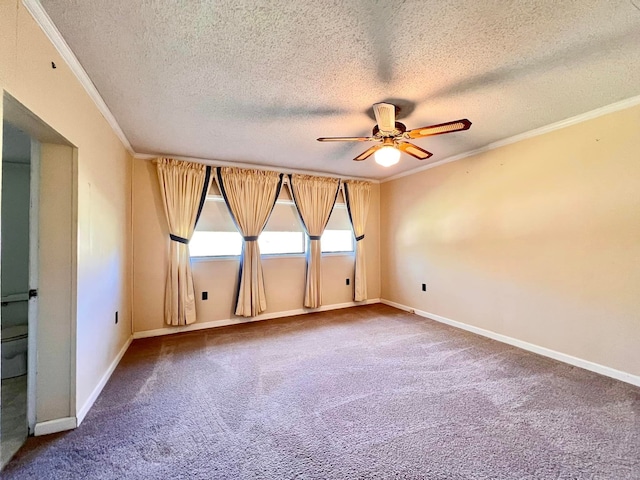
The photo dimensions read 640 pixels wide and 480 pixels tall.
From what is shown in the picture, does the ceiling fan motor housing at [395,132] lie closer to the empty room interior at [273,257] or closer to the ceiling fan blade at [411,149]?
the empty room interior at [273,257]

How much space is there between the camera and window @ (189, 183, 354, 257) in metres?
3.91

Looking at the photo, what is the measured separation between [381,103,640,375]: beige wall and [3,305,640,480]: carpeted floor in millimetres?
456

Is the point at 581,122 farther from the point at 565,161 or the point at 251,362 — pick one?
the point at 251,362

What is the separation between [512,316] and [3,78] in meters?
4.50

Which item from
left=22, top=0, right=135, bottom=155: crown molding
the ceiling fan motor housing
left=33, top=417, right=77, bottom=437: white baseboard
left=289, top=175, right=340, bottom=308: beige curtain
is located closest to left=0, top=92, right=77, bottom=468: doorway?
left=33, top=417, right=77, bottom=437: white baseboard

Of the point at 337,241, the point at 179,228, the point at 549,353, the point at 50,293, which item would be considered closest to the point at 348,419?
→ the point at 50,293

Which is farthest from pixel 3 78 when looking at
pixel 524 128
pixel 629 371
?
pixel 629 371

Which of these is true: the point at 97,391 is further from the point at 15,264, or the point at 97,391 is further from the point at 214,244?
the point at 15,264

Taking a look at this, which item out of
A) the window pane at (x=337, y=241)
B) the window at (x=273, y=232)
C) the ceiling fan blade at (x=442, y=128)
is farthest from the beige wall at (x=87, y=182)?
the window pane at (x=337, y=241)

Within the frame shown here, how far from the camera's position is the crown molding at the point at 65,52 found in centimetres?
133

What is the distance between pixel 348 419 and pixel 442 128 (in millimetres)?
2335

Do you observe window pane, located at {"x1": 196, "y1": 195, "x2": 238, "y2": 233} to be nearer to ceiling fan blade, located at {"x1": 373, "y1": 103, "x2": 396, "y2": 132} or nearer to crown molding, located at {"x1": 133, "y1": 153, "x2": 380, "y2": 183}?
crown molding, located at {"x1": 133, "y1": 153, "x2": 380, "y2": 183}

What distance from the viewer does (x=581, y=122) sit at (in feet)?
8.49

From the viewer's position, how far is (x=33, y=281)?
5.69 ft
